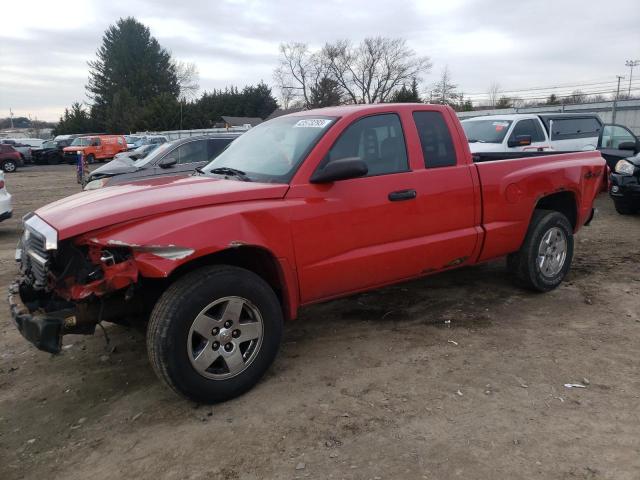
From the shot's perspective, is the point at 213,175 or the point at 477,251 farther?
the point at 477,251

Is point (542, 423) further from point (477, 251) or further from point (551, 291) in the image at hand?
point (551, 291)

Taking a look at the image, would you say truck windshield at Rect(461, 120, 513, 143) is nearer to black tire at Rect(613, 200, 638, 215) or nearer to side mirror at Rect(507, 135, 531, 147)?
side mirror at Rect(507, 135, 531, 147)

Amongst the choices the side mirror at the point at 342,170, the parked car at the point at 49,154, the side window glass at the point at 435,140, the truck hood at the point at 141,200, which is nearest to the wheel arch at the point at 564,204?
the side window glass at the point at 435,140

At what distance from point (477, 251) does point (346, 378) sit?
1.83 m

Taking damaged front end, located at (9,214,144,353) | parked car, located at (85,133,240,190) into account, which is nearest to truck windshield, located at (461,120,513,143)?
parked car, located at (85,133,240,190)

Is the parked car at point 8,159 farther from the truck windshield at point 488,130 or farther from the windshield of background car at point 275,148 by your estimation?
the windshield of background car at point 275,148

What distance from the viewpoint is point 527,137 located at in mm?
10102

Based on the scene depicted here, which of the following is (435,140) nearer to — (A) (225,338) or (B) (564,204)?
(B) (564,204)

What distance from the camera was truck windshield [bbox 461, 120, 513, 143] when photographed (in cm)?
1040

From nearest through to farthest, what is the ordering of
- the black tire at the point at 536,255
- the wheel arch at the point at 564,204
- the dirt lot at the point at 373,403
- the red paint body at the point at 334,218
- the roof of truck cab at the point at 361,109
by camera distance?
the dirt lot at the point at 373,403 < the red paint body at the point at 334,218 < the roof of truck cab at the point at 361,109 < the black tire at the point at 536,255 < the wheel arch at the point at 564,204

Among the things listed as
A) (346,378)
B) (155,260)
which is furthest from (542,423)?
(155,260)

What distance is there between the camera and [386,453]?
9.06 feet

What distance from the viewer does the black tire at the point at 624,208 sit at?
9062 mm

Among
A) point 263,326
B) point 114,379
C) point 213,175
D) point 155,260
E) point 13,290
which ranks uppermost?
point 213,175
